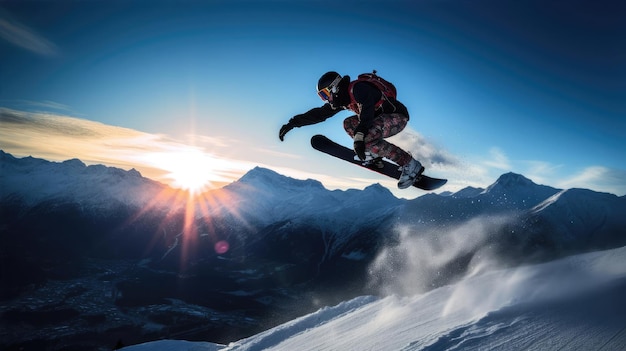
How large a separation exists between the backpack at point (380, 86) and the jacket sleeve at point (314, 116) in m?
0.87

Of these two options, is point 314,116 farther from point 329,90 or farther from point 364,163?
point 364,163

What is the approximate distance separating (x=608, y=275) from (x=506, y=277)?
8.47ft

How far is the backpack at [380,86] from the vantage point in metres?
7.44

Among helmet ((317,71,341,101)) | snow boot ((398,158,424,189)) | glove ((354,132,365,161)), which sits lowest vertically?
snow boot ((398,158,424,189))

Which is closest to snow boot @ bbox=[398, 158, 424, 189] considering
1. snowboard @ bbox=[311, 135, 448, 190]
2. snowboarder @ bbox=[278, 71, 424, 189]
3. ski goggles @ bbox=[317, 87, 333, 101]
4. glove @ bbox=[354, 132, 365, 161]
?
snowboarder @ bbox=[278, 71, 424, 189]

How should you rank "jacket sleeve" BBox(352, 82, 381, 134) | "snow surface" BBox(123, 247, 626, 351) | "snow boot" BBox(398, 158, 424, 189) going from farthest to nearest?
"snow boot" BBox(398, 158, 424, 189) → "jacket sleeve" BBox(352, 82, 381, 134) → "snow surface" BBox(123, 247, 626, 351)

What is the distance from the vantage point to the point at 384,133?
26.8ft

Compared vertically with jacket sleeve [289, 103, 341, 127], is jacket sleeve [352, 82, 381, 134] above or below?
below

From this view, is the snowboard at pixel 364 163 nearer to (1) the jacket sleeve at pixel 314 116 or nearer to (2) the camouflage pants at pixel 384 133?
(2) the camouflage pants at pixel 384 133

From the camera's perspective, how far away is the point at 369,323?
11953 millimetres

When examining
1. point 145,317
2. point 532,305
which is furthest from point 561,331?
point 145,317

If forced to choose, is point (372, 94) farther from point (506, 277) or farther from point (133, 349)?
point (133, 349)

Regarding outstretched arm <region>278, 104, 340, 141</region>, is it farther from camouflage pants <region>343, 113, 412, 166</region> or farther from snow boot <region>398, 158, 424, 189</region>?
snow boot <region>398, 158, 424, 189</region>

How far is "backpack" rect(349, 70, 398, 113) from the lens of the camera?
24.4ft
